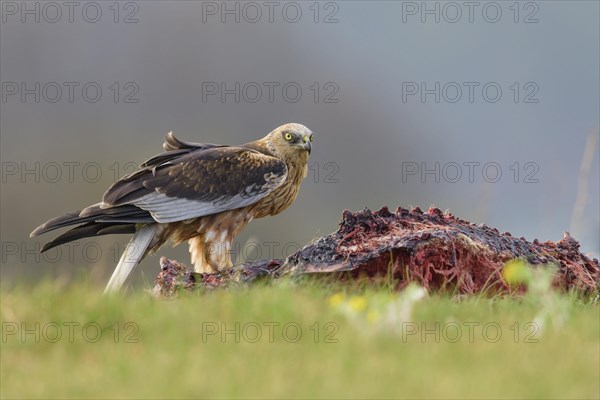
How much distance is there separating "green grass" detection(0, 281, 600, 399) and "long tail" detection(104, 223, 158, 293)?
3.62 metres

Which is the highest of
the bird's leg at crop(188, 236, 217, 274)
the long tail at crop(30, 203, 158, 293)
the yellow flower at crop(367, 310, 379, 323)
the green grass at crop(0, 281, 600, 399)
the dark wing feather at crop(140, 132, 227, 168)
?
the dark wing feather at crop(140, 132, 227, 168)

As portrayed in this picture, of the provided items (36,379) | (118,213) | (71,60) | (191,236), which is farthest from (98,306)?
(71,60)

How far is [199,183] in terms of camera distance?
40.0ft

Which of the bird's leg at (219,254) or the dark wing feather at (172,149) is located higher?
the dark wing feather at (172,149)

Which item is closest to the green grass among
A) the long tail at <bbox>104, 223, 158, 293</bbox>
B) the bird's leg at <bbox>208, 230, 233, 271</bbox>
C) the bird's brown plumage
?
the long tail at <bbox>104, 223, 158, 293</bbox>

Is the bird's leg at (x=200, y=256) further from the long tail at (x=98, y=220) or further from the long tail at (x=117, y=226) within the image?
the long tail at (x=98, y=220)

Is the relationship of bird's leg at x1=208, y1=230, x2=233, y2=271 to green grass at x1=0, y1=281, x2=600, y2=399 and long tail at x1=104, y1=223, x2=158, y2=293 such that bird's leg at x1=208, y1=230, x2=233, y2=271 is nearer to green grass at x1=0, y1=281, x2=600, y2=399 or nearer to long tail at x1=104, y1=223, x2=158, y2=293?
long tail at x1=104, y1=223, x2=158, y2=293

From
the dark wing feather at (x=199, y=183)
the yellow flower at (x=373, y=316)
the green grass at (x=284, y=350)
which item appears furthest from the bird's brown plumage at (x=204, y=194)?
the yellow flower at (x=373, y=316)

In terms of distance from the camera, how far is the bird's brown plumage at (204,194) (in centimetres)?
1170

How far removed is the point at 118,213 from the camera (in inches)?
456

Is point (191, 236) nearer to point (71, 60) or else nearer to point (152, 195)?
point (152, 195)

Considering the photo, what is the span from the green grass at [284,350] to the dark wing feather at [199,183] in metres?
4.28

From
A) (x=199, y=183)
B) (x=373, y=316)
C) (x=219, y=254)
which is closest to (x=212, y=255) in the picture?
(x=219, y=254)

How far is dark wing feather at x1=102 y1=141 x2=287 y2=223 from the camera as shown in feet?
38.8
